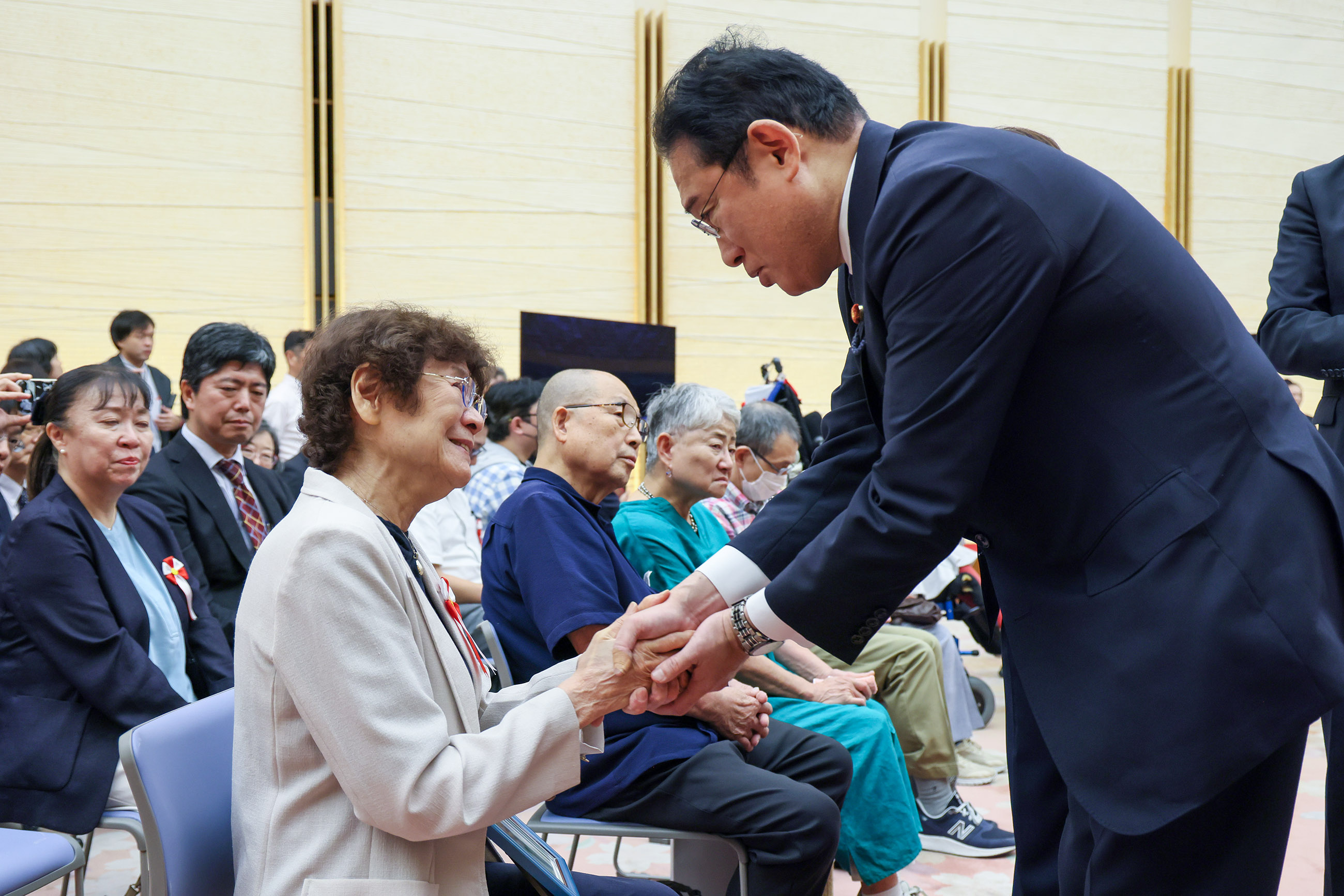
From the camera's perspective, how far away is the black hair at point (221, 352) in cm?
352

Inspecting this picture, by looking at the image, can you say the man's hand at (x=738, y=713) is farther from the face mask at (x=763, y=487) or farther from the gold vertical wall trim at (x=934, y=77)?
the gold vertical wall trim at (x=934, y=77)

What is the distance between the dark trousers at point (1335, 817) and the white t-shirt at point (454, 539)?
121 inches

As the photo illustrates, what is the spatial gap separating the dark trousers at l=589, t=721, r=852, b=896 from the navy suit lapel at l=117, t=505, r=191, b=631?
4.28 feet

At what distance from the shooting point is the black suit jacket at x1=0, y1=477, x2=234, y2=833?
7.41ft

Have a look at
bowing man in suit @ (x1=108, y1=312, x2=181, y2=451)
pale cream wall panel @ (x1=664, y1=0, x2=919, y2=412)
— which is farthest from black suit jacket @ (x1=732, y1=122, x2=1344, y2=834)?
pale cream wall panel @ (x1=664, y1=0, x2=919, y2=412)

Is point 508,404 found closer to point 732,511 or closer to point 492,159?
point 732,511

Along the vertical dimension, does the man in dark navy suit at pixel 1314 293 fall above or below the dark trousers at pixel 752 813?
above

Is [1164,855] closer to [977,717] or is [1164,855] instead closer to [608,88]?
[977,717]

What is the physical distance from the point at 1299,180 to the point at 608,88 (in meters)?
6.61

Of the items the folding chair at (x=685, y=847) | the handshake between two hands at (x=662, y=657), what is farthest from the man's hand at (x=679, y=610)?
the folding chair at (x=685, y=847)

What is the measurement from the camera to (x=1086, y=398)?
1169 millimetres

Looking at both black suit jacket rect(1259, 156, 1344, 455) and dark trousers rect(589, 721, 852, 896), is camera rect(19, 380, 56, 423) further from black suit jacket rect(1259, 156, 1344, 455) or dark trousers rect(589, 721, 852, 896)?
black suit jacket rect(1259, 156, 1344, 455)

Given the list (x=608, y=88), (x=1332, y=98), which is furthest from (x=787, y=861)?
(x=1332, y=98)

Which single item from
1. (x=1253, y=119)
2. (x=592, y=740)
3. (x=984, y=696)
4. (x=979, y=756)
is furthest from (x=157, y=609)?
(x=1253, y=119)
